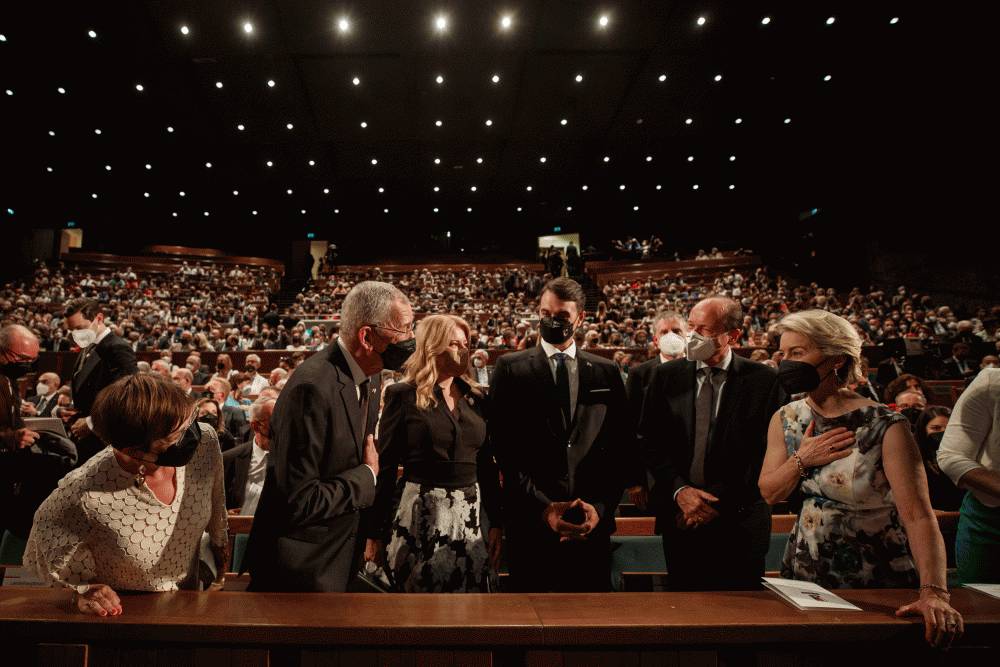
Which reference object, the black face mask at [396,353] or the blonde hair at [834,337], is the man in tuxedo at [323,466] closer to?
the black face mask at [396,353]

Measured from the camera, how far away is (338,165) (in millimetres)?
16188

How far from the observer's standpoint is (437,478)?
1.75 m

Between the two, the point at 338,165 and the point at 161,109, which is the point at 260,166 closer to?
the point at 338,165

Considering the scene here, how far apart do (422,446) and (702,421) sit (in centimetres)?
104

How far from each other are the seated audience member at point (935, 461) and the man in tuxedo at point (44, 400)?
26.4ft

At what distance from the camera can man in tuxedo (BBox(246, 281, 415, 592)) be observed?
1.28 meters

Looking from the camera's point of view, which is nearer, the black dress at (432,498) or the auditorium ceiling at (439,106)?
the black dress at (432,498)

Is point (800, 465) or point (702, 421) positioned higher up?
point (702, 421)

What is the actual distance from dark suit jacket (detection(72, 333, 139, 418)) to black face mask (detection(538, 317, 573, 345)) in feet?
9.33

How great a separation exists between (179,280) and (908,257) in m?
22.3

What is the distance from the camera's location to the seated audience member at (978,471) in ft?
5.09

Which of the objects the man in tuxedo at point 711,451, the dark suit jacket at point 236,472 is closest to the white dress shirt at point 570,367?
the man in tuxedo at point 711,451

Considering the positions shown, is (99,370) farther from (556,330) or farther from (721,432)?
(721,432)

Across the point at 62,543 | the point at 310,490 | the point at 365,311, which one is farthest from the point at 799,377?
the point at 62,543
